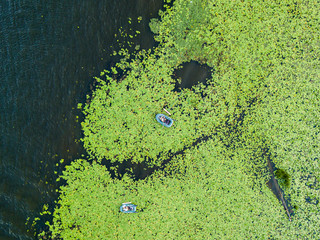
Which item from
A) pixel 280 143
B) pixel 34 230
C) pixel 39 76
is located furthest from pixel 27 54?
pixel 280 143

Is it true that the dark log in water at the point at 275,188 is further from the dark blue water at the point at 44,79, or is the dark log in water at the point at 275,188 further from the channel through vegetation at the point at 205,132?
the dark blue water at the point at 44,79

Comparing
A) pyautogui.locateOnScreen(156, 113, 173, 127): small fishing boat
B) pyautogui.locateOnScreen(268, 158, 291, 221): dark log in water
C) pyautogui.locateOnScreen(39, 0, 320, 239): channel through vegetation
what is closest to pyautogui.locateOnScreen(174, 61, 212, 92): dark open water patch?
pyautogui.locateOnScreen(39, 0, 320, 239): channel through vegetation

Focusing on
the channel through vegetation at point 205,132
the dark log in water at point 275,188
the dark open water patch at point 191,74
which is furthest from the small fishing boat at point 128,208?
the dark log in water at point 275,188

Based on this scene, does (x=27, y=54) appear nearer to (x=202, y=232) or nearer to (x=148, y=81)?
(x=148, y=81)

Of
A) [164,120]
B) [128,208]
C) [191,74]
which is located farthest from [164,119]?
[128,208]

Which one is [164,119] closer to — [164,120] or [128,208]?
[164,120]

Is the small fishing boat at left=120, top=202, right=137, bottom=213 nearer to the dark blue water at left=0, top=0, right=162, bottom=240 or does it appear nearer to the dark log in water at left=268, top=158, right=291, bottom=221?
the dark blue water at left=0, top=0, right=162, bottom=240
